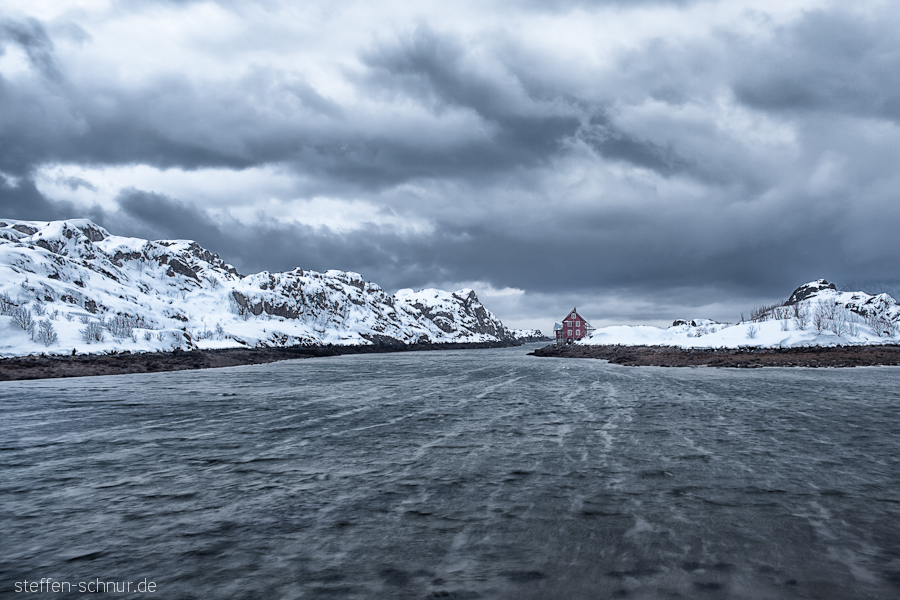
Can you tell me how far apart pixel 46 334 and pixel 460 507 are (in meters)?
121

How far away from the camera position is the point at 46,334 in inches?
3903

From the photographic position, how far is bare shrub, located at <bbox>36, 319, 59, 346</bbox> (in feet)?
321

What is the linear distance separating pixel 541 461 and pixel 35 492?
52.8 ft

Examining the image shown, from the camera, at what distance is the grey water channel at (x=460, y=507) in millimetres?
8477

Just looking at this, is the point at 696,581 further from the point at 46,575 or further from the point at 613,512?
the point at 46,575

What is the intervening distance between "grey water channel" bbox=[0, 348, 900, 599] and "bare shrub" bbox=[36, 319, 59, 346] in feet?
299

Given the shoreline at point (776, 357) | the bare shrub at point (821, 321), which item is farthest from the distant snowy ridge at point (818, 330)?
the shoreline at point (776, 357)

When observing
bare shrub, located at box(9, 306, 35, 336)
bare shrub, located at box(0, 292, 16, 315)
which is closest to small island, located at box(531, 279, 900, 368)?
bare shrub, located at box(9, 306, 35, 336)

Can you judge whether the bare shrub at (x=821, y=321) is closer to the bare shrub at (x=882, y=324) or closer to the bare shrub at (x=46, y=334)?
the bare shrub at (x=882, y=324)

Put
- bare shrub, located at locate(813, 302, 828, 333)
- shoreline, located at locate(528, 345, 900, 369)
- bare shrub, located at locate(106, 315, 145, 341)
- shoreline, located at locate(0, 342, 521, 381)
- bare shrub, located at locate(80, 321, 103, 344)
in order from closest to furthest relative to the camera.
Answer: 1. shoreline, located at locate(0, 342, 521, 381)
2. shoreline, located at locate(528, 345, 900, 369)
3. bare shrub, located at locate(813, 302, 828, 333)
4. bare shrub, located at locate(80, 321, 103, 344)
5. bare shrub, located at locate(106, 315, 145, 341)

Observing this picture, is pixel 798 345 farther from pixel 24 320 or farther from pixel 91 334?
pixel 24 320

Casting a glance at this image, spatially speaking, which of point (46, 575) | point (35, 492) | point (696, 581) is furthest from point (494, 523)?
point (35, 492)

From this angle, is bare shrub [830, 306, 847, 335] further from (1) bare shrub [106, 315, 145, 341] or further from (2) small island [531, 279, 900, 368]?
(1) bare shrub [106, 315, 145, 341]

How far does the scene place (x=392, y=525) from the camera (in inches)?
438
